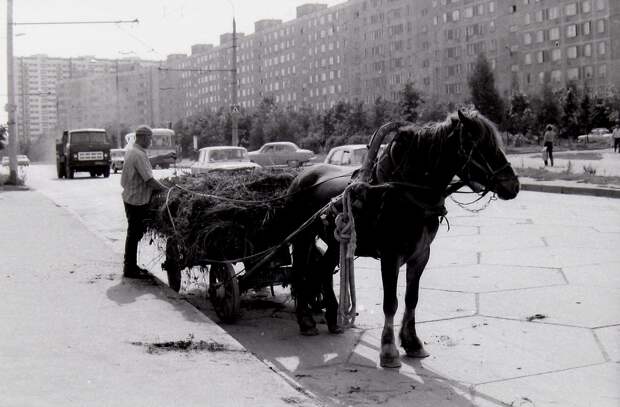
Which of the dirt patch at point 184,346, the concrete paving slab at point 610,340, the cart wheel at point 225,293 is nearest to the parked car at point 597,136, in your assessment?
the concrete paving slab at point 610,340

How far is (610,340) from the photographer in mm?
6098

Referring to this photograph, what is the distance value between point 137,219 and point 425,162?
4.11 metres

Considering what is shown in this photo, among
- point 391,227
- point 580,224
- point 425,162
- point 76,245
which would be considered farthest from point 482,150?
point 580,224

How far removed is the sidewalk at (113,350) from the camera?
442 centimetres

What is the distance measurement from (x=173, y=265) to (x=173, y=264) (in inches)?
0.5

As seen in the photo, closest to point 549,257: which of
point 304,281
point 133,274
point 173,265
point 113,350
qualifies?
point 304,281

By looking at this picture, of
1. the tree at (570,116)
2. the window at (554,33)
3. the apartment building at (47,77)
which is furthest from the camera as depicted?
the window at (554,33)

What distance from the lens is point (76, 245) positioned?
1139cm

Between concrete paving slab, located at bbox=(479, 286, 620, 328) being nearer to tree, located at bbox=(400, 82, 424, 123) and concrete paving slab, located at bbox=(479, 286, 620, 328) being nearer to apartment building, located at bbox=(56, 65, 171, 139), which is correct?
tree, located at bbox=(400, 82, 424, 123)

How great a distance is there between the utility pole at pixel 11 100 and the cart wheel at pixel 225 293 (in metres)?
26.7

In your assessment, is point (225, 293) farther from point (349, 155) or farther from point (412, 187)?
point (349, 155)

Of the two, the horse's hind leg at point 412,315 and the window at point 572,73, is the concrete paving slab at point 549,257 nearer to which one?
the horse's hind leg at point 412,315

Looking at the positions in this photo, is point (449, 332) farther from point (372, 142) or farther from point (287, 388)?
point (287, 388)

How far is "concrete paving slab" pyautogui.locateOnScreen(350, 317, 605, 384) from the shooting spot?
18.0ft
